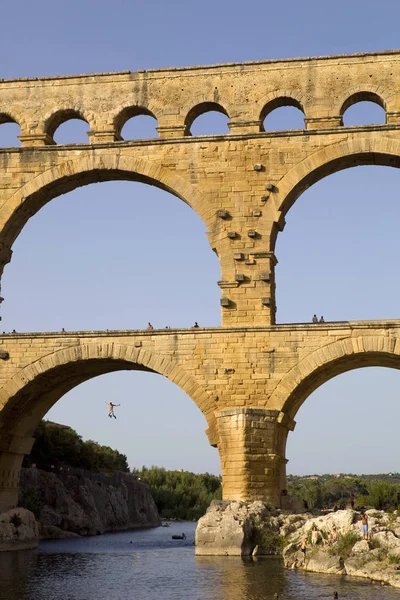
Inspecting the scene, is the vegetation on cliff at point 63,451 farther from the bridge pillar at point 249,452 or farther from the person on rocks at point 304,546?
the person on rocks at point 304,546

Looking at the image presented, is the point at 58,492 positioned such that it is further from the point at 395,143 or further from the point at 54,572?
the point at 395,143

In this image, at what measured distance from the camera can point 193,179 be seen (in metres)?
22.5

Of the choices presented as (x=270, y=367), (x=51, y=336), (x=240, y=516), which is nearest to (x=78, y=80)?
(x=51, y=336)

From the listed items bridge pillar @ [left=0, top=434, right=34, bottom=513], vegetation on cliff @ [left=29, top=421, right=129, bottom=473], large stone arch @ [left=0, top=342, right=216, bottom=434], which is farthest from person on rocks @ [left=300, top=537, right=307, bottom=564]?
vegetation on cliff @ [left=29, top=421, right=129, bottom=473]

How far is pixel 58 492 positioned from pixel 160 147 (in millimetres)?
14311

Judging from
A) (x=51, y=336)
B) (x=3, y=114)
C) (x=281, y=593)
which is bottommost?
(x=281, y=593)

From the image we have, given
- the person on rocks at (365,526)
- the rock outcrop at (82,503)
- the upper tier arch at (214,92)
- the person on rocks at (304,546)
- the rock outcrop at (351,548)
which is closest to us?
the rock outcrop at (351,548)

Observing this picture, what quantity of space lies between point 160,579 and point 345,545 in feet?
11.3

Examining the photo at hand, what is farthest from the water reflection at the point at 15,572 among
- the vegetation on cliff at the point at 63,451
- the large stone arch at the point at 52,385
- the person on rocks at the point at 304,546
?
the vegetation on cliff at the point at 63,451

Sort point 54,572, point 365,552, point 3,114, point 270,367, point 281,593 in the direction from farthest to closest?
point 3,114 → point 270,367 → point 54,572 → point 365,552 → point 281,593

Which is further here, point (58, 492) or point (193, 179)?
point (58, 492)

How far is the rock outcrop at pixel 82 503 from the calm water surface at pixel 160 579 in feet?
26.1

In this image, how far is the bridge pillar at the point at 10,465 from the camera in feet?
77.7

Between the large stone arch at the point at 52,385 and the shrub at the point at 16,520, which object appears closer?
the large stone arch at the point at 52,385
